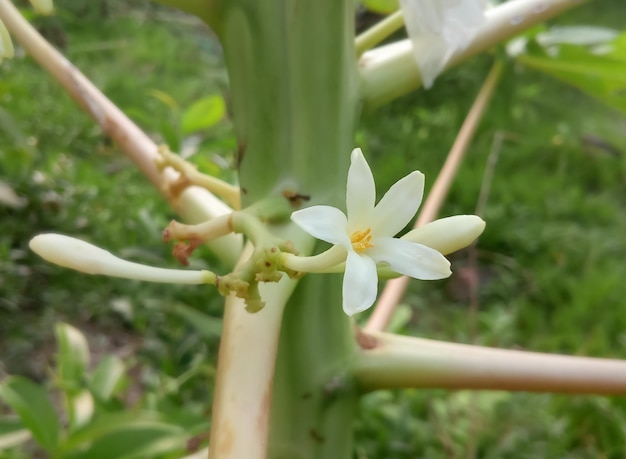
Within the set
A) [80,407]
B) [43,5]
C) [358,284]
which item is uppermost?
[43,5]

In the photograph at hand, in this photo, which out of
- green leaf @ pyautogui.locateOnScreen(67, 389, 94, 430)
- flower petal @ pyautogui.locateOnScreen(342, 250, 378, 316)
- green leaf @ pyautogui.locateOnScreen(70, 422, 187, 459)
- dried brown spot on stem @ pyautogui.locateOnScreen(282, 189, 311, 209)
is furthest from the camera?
green leaf @ pyautogui.locateOnScreen(67, 389, 94, 430)

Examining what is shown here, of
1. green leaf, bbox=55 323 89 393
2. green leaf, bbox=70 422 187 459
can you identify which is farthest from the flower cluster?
green leaf, bbox=55 323 89 393

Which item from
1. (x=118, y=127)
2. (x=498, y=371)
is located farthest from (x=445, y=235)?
(x=118, y=127)

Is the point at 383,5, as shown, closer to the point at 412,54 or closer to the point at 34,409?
the point at 412,54

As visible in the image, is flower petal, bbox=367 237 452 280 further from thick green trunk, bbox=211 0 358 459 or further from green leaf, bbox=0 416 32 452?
green leaf, bbox=0 416 32 452

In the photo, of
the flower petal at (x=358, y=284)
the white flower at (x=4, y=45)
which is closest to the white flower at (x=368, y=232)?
the flower petal at (x=358, y=284)

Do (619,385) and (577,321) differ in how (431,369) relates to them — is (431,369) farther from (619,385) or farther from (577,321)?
(577,321)

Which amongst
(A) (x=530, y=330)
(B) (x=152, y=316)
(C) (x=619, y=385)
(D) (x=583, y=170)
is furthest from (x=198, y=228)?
(D) (x=583, y=170)
